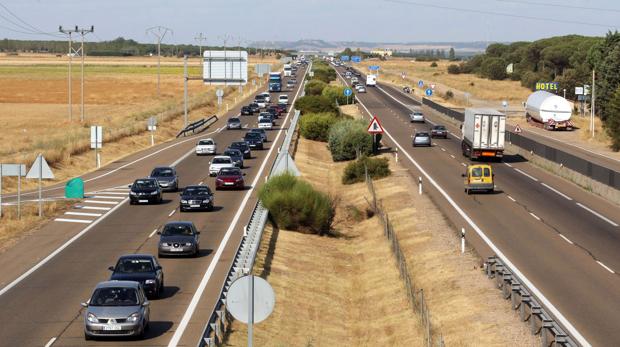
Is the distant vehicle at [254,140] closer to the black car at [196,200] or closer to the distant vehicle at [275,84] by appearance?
the black car at [196,200]

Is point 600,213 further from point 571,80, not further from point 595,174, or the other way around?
point 571,80

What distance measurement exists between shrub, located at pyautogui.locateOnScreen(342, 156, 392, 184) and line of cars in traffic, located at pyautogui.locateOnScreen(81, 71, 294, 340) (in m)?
6.76

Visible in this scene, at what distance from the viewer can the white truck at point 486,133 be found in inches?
2606

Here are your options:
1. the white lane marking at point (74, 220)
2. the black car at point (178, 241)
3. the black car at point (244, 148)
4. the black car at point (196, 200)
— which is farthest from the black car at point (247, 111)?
the black car at point (178, 241)

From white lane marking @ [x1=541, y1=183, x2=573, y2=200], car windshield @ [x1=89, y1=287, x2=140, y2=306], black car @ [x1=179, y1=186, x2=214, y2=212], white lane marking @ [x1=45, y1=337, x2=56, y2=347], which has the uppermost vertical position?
car windshield @ [x1=89, y1=287, x2=140, y2=306]

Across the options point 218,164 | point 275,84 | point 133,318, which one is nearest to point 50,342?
point 133,318

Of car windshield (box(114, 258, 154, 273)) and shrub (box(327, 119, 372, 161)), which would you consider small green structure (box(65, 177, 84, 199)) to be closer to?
car windshield (box(114, 258, 154, 273))

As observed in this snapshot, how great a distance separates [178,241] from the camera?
110ft

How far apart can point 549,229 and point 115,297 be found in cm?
2214

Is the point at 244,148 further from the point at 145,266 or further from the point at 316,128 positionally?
the point at 145,266

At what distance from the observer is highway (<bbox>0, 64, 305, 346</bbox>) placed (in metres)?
23.8

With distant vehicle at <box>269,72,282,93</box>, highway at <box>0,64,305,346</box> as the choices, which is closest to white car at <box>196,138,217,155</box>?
highway at <box>0,64,305,346</box>

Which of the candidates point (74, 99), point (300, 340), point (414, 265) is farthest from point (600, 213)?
point (74, 99)

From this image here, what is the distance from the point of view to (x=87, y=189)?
2175 inches
